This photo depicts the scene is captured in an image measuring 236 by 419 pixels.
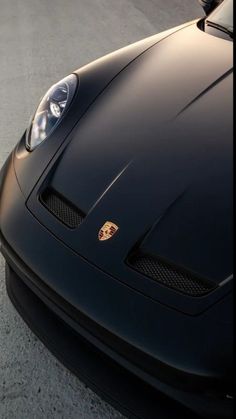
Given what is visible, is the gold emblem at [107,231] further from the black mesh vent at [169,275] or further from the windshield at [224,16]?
the windshield at [224,16]

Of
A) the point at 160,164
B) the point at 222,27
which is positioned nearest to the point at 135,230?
the point at 160,164

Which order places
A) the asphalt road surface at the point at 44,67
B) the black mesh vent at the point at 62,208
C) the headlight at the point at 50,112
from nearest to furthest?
the black mesh vent at the point at 62,208 < the asphalt road surface at the point at 44,67 < the headlight at the point at 50,112

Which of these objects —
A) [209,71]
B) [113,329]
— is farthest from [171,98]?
[113,329]

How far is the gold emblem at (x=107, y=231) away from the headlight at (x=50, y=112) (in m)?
0.50

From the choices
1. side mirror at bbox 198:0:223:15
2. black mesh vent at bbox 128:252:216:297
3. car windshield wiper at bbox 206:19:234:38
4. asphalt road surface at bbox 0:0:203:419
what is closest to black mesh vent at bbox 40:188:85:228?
black mesh vent at bbox 128:252:216:297

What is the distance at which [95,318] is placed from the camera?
1.28 metres

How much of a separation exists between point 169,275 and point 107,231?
232 millimetres

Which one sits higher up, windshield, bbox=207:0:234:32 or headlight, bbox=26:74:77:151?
windshield, bbox=207:0:234:32

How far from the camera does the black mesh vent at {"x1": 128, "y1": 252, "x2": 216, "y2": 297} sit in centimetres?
123

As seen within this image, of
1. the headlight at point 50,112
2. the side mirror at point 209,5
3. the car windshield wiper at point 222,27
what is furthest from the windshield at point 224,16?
the headlight at point 50,112

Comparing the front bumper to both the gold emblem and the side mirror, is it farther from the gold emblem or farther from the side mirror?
the side mirror

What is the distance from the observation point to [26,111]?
341 cm

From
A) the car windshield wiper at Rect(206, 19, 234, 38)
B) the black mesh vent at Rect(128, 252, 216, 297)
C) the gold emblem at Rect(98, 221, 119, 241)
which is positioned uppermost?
the car windshield wiper at Rect(206, 19, 234, 38)

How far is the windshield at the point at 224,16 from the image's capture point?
2.14 meters
